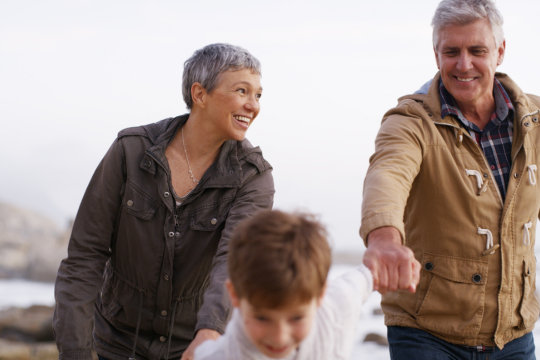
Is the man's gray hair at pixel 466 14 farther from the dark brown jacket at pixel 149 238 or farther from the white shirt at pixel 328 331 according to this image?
the white shirt at pixel 328 331

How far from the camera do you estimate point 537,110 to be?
2.53 m

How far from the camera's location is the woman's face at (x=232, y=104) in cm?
263

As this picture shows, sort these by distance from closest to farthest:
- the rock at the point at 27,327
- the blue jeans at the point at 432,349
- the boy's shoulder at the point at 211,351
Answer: the boy's shoulder at the point at 211,351, the blue jeans at the point at 432,349, the rock at the point at 27,327

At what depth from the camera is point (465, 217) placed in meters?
2.34

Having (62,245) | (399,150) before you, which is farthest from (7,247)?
(399,150)

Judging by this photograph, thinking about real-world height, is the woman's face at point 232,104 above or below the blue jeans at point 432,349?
above

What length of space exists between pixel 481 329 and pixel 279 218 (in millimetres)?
1262

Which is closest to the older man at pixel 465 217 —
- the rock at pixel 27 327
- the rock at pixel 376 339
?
the rock at pixel 376 339

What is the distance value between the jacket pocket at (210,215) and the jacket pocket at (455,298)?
2.79 ft

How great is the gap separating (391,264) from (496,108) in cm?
117

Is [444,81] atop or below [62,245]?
atop

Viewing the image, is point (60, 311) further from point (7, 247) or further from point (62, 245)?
point (7, 247)

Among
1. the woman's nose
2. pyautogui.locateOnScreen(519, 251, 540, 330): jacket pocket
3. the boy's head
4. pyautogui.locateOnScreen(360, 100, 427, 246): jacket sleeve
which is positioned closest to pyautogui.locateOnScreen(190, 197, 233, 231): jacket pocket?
the woman's nose

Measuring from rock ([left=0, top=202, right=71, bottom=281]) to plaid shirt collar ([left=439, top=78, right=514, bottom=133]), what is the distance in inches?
356
